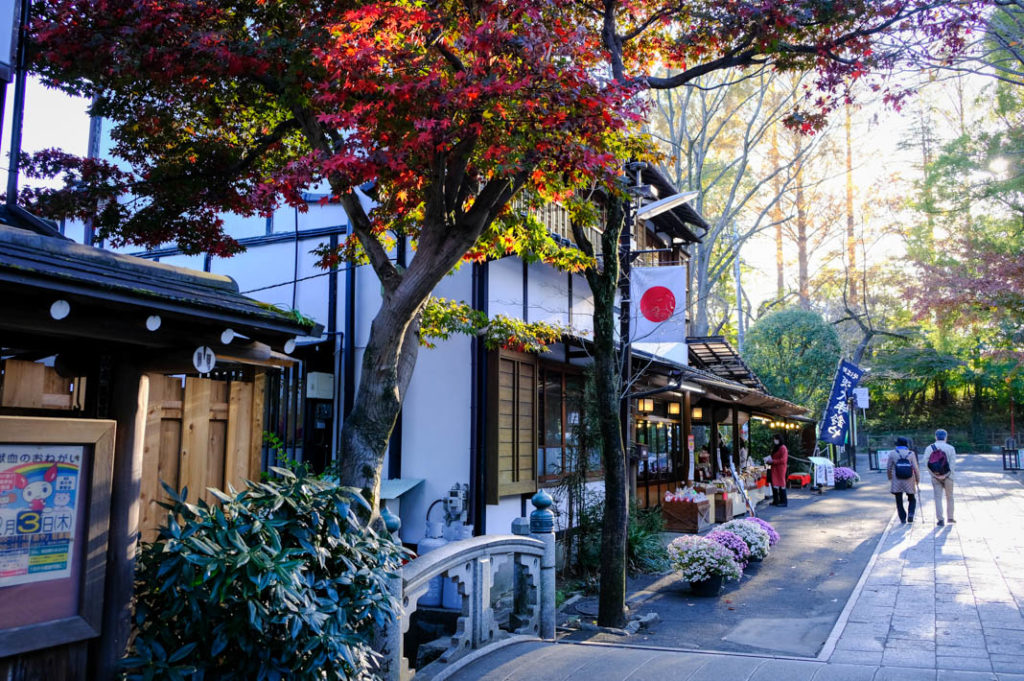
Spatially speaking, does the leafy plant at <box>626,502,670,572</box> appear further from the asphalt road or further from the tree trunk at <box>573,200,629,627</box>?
the tree trunk at <box>573,200,629,627</box>

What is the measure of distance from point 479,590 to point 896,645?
4240 millimetres

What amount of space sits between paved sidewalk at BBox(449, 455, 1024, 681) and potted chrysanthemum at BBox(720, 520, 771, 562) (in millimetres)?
1600

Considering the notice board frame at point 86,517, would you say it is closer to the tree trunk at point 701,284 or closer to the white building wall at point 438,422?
the white building wall at point 438,422

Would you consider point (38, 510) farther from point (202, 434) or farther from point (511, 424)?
point (511, 424)

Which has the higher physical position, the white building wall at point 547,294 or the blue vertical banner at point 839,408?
the white building wall at point 547,294

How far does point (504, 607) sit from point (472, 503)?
1647 mm

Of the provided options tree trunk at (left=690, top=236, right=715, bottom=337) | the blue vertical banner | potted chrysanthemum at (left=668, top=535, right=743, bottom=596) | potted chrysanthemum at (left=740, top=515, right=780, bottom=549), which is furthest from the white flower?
tree trunk at (left=690, top=236, right=715, bottom=337)

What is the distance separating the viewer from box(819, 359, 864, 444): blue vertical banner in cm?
2492

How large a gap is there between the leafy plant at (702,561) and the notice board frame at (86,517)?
847 centimetres

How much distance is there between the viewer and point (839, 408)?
82.8 ft

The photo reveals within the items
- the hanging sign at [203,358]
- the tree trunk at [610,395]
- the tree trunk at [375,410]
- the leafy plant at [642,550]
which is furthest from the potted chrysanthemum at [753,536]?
the hanging sign at [203,358]

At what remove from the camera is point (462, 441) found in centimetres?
1195

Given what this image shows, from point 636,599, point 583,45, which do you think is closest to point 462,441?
point 636,599

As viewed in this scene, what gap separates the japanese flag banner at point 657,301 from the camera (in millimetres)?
11273
